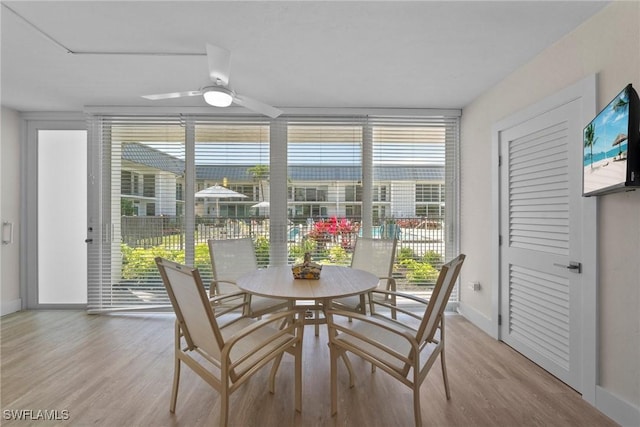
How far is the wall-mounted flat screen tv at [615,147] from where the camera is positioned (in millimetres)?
1488

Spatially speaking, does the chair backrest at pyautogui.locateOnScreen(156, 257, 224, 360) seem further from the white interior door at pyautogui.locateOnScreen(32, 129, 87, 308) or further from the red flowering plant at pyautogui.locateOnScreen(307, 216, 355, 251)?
the white interior door at pyautogui.locateOnScreen(32, 129, 87, 308)

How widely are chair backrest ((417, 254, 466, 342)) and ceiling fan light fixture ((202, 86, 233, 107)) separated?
190cm

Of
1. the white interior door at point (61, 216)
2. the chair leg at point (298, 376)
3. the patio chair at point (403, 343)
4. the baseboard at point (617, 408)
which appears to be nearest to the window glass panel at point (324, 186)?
the patio chair at point (403, 343)

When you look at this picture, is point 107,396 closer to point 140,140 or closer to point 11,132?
point 140,140

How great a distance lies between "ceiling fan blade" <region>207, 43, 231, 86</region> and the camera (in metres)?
1.87

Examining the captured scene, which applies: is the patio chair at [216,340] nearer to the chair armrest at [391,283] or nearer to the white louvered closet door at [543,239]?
the chair armrest at [391,283]

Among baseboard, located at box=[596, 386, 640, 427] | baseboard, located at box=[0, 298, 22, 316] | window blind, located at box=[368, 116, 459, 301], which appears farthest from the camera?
window blind, located at box=[368, 116, 459, 301]

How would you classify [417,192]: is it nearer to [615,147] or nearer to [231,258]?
[615,147]

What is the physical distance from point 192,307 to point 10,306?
3.79 metres

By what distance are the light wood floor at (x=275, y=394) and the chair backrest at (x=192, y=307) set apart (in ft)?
1.91

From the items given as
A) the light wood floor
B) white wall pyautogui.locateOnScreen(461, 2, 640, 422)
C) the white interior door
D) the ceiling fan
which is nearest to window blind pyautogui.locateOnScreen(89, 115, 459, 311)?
the white interior door

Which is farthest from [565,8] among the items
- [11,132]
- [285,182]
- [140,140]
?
[11,132]

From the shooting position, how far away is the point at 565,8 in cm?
183

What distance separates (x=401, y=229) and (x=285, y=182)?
1623 mm
